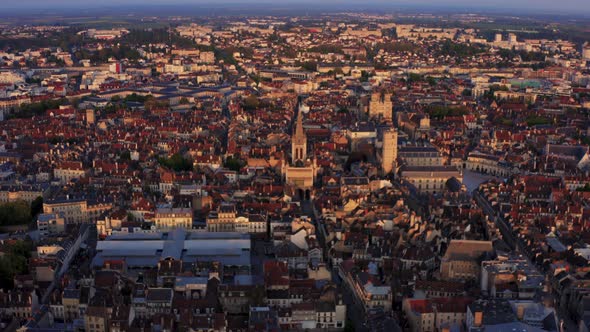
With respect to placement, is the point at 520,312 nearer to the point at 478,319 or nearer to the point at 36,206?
the point at 478,319

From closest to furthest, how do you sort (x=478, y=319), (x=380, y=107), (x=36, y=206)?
(x=478, y=319) < (x=36, y=206) < (x=380, y=107)

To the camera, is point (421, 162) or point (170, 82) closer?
point (421, 162)

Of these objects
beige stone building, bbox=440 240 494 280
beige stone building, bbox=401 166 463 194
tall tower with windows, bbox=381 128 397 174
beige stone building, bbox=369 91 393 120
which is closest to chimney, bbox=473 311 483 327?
beige stone building, bbox=440 240 494 280

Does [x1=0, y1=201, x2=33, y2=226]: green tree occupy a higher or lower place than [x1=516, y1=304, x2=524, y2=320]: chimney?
lower

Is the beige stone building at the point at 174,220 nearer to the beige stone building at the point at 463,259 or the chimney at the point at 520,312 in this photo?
the beige stone building at the point at 463,259

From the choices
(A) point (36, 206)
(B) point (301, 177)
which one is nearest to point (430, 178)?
(B) point (301, 177)

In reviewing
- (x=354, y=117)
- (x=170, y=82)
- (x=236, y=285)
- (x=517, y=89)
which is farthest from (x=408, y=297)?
(x=170, y=82)

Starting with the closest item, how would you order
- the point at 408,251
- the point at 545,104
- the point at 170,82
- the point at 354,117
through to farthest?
the point at 408,251 < the point at 354,117 < the point at 545,104 < the point at 170,82

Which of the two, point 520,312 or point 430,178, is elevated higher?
point 520,312

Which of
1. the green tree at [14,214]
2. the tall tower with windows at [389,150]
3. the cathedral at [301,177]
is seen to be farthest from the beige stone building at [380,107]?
the green tree at [14,214]

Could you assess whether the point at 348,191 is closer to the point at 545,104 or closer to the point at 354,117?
the point at 354,117

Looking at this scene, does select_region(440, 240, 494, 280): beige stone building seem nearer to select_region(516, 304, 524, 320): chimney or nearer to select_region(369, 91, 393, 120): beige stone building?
select_region(516, 304, 524, 320): chimney
